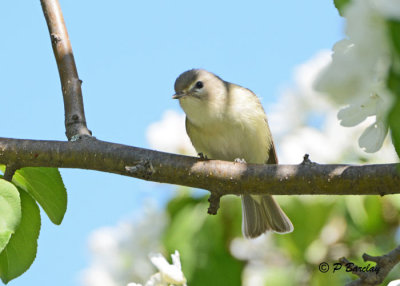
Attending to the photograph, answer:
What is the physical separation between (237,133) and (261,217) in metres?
0.69

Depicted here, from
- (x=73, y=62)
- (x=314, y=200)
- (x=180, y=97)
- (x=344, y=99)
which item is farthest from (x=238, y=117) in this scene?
(x=344, y=99)

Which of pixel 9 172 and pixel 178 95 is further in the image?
pixel 178 95

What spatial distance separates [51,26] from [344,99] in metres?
2.81

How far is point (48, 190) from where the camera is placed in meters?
2.53

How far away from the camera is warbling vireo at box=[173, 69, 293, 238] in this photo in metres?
4.54

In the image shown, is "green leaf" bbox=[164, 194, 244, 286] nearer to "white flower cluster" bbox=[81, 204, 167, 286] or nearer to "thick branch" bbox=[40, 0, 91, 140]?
"white flower cluster" bbox=[81, 204, 167, 286]

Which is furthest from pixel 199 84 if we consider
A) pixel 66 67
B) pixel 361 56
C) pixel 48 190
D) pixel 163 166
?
pixel 361 56

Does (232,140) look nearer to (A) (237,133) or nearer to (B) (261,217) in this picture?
(A) (237,133)

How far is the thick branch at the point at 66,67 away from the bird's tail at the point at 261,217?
1668 mm

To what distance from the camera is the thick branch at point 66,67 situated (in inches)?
120

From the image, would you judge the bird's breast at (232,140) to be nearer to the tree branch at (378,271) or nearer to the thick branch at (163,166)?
the thick branch at (163,166)

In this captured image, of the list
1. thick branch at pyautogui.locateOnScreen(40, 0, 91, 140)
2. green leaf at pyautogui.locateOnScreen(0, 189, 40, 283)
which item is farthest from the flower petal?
thick branch at pyautogui.locateOnScreen(40, 0, 91, 140)

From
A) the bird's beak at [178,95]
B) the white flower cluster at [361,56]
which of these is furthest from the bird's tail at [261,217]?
the white flower cluster at [361,56]

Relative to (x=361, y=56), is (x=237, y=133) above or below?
above
